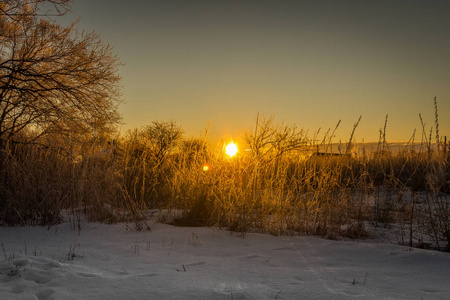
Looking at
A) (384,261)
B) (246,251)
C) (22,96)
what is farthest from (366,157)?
(22,96)

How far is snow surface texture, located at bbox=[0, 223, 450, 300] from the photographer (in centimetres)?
227

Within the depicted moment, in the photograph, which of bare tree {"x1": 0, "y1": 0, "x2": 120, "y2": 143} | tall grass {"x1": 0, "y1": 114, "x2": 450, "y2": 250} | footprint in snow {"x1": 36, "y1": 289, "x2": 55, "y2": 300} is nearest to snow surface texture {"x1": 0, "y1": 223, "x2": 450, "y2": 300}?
footprint in snow {"x1": 36, "y1": 289, "x2": 55, "y2": 300}

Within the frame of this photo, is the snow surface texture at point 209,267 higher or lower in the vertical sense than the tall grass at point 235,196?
lower

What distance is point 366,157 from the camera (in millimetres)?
5512

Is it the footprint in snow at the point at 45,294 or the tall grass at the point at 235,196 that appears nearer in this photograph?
the footprint in snow at the point at 45,294

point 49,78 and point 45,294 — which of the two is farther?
point 49,78

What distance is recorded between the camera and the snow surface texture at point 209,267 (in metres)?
2.27

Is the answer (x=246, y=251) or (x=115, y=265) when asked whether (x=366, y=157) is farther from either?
(x=115, y=265)

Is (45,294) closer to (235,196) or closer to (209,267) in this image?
(209,267)

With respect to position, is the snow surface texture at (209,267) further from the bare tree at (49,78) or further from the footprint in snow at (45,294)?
the bare tree at (49,78)

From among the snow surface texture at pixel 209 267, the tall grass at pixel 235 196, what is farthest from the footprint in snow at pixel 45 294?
the tall grass at pixel 235 196

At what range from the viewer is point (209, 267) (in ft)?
9.52

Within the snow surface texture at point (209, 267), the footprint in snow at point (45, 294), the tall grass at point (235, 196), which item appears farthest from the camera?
the tall grass at point (235, 196)

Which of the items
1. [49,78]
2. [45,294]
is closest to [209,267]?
[45,294]
